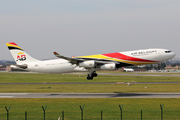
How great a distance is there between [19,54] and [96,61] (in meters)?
22.4

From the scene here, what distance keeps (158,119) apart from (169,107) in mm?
9761

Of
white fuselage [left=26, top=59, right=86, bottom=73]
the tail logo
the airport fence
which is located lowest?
the airport fence

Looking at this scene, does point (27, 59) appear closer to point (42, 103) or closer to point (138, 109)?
point (42, 103)

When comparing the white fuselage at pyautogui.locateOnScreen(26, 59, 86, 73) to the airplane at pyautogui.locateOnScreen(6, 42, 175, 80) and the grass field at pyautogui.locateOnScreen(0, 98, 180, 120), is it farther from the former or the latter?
the grass field at pyautogui.locateOnScreen(0, 98, 180, 120)

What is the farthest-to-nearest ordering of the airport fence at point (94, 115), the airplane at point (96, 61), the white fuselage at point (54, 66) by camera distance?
the white fuselage at point (54, 66) < the airplane at point (96, 61) < the airport fence at point (94, 115)

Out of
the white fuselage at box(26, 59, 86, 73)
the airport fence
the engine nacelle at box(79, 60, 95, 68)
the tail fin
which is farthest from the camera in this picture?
the tail fin

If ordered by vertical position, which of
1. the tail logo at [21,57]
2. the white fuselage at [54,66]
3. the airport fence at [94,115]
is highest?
the tail logo at [21,57]

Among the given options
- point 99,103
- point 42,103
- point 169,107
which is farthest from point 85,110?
point 169,107

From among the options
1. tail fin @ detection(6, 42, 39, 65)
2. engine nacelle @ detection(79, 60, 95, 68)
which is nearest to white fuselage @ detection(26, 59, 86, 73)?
engine nacelle @ detection(79, 60, 95, 68)

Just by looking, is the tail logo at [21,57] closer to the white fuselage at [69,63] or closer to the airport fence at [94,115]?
the white fuselage at [69,63]

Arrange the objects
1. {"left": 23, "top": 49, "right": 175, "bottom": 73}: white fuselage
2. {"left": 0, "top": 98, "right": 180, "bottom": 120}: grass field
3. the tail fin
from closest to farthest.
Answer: {"left": 0, "top": 98, "right": 180, "bottom": 120}: grass field
{"left": 23, "top": 49, "right": 175, "bottom": 73}: white fuselage
the tail fin

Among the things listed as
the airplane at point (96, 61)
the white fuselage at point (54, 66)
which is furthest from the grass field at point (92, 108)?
the white fuselage at point (54, 66)

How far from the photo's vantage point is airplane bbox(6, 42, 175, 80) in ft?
192

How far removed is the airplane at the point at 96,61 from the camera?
58.5m
